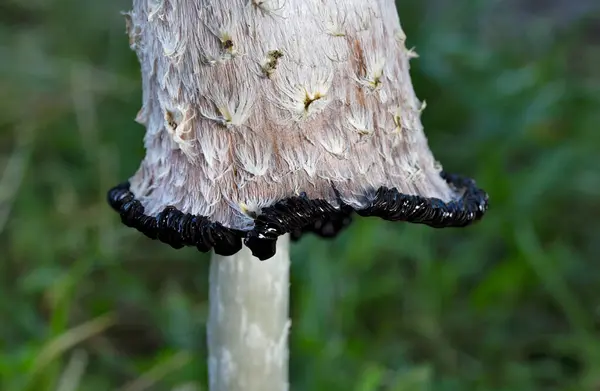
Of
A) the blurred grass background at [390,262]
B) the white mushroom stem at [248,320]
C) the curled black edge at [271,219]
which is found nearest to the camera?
the curled black edge at [271,219]

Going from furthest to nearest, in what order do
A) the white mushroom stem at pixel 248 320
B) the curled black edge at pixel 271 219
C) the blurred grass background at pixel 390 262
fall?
the blurred grass background at pixel 390 262
the white mushroom stem at pixel 248 320
the curled black edge at pixel 271 219

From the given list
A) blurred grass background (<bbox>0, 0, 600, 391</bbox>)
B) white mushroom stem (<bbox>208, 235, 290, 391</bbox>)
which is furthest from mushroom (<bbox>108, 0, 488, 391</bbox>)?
blurred grass background (<bbox>0, 0, 600, 391</bbox>)

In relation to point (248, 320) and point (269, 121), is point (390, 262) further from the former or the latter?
point (269, 121)

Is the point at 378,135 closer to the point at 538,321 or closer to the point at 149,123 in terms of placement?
the point at 149,123

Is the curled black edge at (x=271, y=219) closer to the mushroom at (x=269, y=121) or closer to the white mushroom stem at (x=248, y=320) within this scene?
the mushroom at (x=269, y=121)

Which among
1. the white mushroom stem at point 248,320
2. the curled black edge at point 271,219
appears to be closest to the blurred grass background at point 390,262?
the white mushroom stem at point 248,320

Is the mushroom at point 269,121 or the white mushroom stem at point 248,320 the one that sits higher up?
the mushroom at point 269,121

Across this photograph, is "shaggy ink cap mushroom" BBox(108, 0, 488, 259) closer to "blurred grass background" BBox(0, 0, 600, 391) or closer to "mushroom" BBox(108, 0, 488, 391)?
"mushroom" BBox(108, 0, 488, 391)
